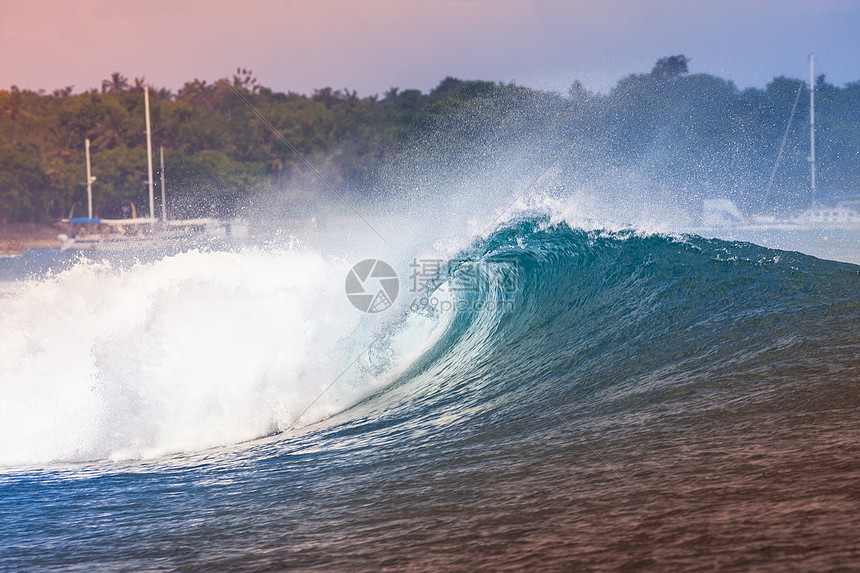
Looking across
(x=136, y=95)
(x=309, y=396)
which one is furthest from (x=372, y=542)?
(x=136, y=95)

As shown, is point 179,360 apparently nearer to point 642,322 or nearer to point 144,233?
point 642,322

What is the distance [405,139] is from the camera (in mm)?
60312

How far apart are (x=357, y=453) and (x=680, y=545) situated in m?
2.93

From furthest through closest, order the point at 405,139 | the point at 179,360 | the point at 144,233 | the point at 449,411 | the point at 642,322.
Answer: the point at 405,139 → the point at 144,233 → the point at 179,360 → the point at 642,322 → the point at 449,411

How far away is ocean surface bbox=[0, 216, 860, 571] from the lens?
11.3 ft

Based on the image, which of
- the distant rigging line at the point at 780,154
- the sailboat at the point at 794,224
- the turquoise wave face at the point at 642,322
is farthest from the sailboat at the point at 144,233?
the turquoise wave face at the point at 642,322

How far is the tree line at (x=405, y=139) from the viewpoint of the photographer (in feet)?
117

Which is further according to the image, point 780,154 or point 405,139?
point 405,139

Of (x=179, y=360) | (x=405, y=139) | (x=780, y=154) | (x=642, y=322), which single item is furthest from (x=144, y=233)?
(x=642, y=322)

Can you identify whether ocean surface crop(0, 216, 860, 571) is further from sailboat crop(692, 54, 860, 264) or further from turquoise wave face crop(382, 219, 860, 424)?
sailboat crop(692, 54, 860, 264)

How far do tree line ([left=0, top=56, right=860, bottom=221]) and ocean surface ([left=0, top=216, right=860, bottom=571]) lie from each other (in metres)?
11.4

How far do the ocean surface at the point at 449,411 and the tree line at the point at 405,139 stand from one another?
37.5 feet

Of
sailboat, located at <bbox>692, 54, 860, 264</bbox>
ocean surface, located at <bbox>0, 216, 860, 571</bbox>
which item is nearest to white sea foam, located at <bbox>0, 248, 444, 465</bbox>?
ocean surface, located at <bbox>0, 216, 860, 571</bbox>

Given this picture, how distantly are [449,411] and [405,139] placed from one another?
5559 centimetres
